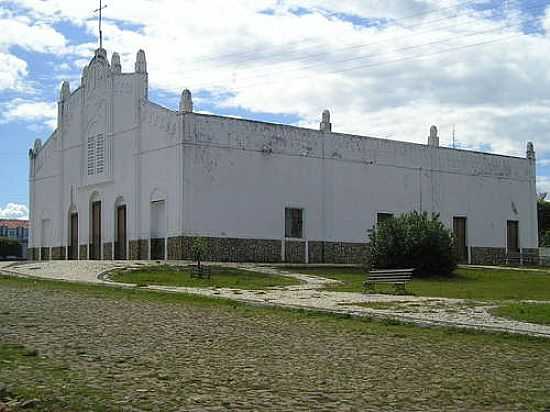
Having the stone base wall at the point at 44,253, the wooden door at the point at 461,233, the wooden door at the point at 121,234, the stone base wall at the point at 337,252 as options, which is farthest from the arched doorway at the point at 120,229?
the wooden door at the point at 461,233

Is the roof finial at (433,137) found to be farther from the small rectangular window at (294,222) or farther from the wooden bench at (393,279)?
the wooden bench at (393,279)

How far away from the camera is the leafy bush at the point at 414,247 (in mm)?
36125

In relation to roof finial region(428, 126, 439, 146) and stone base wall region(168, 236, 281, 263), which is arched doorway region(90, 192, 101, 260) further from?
roof finial region(428, 126, 439, 146)

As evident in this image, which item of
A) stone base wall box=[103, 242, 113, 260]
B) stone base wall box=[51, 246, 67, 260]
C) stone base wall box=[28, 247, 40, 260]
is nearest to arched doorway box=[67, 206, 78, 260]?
stone base wall box=[51, 246, 67, 260]

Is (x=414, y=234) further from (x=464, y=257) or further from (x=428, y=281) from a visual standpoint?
(x=464, y=257)

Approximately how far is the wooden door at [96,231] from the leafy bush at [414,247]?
49.1 feet

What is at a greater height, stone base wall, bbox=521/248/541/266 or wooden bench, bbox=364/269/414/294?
stone base wall, bbox=521/248/541/266

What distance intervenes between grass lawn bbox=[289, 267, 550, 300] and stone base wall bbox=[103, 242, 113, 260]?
9.82 meters

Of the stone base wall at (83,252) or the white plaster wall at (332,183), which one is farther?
the stone base wall at (83,252)

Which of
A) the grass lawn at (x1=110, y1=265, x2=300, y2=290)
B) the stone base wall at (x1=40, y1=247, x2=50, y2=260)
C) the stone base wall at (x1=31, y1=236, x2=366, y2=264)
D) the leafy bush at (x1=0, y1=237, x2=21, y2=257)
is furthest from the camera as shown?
the leafy bush at (x1=0, y1=237, x2=21, y2=257)

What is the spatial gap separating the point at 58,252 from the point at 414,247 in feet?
69.0

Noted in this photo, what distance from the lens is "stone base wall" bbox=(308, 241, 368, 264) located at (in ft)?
142

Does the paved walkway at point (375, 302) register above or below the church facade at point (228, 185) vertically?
below

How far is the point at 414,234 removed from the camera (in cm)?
3619
